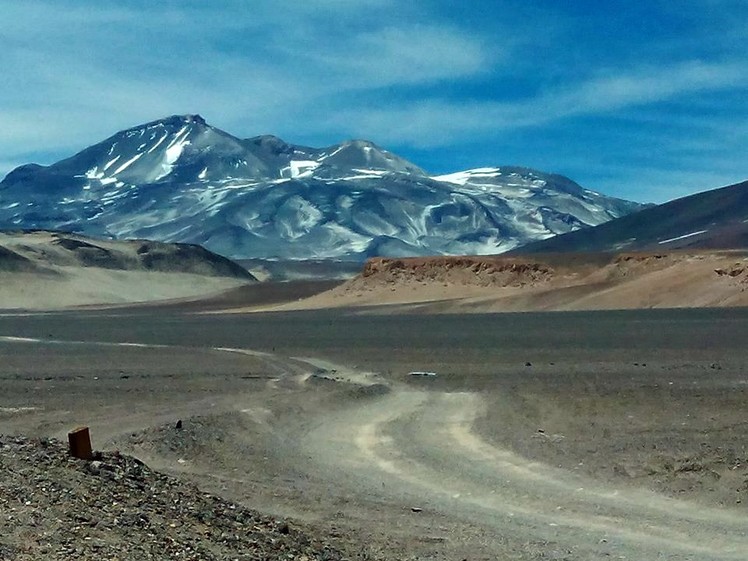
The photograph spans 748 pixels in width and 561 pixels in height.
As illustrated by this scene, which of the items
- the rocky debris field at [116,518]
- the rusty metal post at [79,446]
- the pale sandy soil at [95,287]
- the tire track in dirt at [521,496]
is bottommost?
the tire track in dirt at [521,496]

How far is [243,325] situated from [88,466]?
58.7 metres

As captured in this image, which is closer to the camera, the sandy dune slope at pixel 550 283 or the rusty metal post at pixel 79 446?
the rusty metal post at pixel 79 446

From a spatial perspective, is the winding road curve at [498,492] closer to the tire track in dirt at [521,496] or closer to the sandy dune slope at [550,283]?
the tire track in dirt at [521,496]

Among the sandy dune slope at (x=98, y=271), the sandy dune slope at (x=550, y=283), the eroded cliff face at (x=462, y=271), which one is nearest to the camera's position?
the sandy dune slope at (x=550, y=283)

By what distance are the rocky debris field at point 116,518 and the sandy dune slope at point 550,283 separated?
60.4 metres

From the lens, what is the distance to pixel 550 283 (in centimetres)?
9006

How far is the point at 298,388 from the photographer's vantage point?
1039 inches

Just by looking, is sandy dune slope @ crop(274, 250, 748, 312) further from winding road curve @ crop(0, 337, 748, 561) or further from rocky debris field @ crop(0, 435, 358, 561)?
rocky debris field @ crop(0, 435, 358, 561)

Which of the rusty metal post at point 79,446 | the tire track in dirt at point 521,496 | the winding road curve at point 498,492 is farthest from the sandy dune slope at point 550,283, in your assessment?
the rusty metal post at point 79,446

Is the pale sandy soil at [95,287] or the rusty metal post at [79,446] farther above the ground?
the pale sandy soil at [95,287]

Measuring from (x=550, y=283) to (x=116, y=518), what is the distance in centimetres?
8364

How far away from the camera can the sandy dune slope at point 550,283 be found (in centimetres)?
7100

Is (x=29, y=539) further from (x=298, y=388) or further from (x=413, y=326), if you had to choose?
(x=413, y=326)

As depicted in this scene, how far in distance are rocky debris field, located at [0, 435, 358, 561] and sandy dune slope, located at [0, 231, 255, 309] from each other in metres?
122
